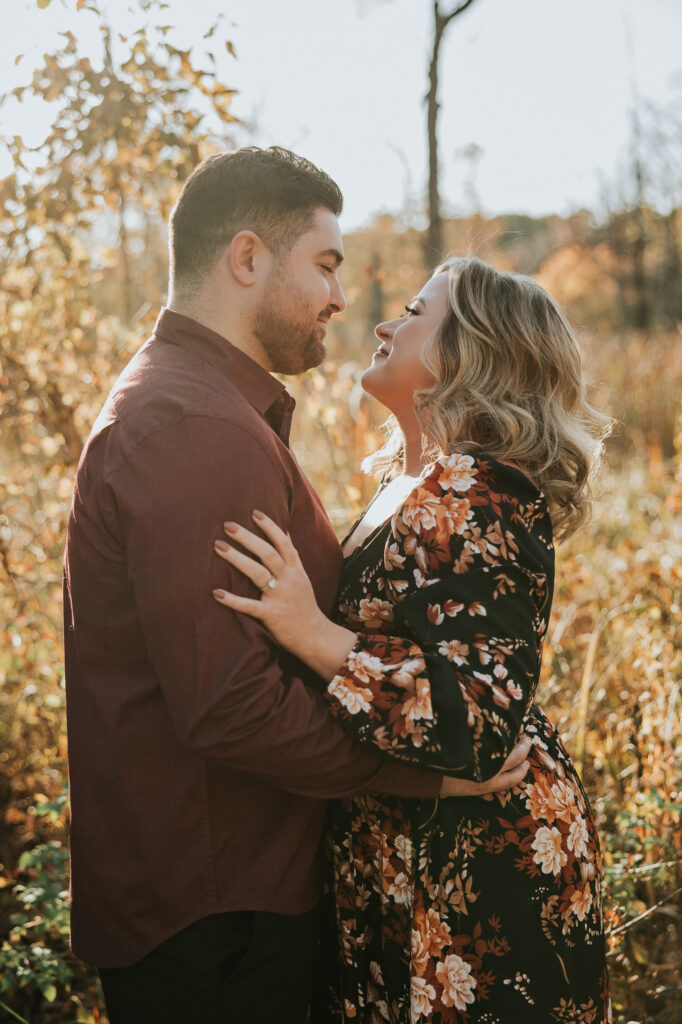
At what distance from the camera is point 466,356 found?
6.23 feet

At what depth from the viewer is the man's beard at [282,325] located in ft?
5.58

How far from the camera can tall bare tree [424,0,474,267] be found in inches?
145

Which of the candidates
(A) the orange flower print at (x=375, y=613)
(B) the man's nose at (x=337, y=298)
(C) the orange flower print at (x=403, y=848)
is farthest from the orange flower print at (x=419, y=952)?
(B) the man's nose at (x=337, y=298)

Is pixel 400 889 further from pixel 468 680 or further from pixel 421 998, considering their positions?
pixel 468 680

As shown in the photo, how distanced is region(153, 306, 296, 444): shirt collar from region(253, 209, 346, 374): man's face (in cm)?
10

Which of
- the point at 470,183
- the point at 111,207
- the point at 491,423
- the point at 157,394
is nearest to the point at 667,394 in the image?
the point at 470,183

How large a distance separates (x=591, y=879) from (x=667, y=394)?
8.14m

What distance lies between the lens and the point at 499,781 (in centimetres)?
166

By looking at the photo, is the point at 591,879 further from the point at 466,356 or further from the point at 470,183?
the point at 470,183

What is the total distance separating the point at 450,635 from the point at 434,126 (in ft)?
9.98

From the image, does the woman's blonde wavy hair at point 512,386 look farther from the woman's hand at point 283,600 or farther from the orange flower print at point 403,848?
the orange flower print at point 403,848

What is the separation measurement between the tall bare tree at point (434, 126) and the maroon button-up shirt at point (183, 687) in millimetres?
2194

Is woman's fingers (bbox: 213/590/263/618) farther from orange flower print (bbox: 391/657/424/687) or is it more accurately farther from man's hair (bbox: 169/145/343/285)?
man's hair (bbox: 169/145/343/285)

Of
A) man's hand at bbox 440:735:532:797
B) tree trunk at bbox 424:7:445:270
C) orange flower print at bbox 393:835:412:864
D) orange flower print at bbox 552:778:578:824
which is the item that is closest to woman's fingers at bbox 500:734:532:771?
man's hand at bbox 440:735:532:797
